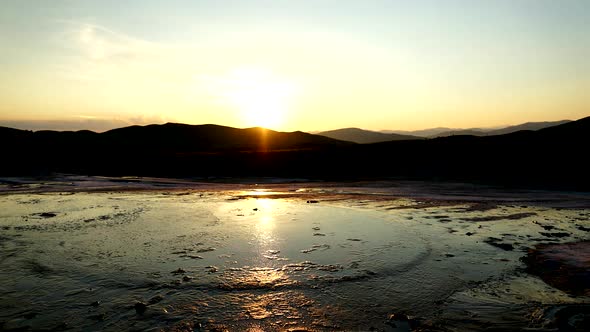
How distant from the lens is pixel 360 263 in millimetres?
9992

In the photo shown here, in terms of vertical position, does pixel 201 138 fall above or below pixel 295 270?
above

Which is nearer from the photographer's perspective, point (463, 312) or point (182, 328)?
point (182, 328)

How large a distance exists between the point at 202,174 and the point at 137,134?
55.7 m

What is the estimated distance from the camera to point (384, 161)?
149 feet

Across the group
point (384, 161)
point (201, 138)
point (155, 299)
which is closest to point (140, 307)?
point (155, 299)

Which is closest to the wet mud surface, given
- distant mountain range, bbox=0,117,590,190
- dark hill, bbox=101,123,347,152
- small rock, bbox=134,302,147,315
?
small rock, bbox=134,302,147,315

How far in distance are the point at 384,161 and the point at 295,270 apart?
1480 inches

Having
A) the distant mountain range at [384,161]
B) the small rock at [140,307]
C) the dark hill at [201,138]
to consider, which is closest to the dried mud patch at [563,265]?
the small rock at [140,307]

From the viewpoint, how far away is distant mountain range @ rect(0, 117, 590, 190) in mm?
36594

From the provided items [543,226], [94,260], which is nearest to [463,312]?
[94,260]

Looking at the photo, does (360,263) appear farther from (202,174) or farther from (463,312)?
(202,174)

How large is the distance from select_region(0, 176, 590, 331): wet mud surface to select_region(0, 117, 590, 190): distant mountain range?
20.7 meters

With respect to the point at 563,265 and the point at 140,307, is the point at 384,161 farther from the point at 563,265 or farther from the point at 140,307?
the point at 140,307

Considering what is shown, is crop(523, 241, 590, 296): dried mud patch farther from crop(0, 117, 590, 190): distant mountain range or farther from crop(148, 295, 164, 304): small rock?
crop(0, 117, 590, 190): distant mountain range
